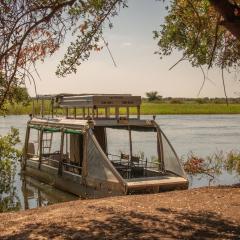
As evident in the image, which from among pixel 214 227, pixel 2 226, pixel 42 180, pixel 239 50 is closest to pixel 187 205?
pixel 214 227

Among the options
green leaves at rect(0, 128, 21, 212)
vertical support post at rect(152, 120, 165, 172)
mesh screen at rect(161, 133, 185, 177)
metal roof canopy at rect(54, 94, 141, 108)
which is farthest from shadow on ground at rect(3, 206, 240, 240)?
green leaves at rect(0, 128, 21, 212)

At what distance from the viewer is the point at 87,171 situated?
1912 cm

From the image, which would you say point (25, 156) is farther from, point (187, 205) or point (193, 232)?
point (193, 232)

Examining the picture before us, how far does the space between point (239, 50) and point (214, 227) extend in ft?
23.1

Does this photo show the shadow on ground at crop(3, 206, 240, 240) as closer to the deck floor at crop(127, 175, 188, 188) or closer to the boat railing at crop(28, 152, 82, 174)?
the deck floor at crop(127, 175, 188, 188)

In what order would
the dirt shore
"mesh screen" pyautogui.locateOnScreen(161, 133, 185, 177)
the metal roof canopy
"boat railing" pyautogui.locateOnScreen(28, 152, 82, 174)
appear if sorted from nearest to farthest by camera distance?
the dirt shore → the metal roof canopy → "mesh screen" pyautogui.locateOnScreen(161, 133, 185, 177) → "boat railing" pyautogui.locateOnScreen(28, 152, 82, 174)

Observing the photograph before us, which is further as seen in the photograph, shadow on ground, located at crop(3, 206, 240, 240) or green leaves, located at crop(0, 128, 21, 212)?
green leaves, located at crop(0, 128, 21, 212)

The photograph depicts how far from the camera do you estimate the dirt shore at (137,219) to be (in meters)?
8.79

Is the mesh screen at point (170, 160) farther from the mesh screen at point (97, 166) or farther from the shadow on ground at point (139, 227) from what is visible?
the shadow on ground at point (139, 227)

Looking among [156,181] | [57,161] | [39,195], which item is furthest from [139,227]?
[39,195]

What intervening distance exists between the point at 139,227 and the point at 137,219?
758 millimetres

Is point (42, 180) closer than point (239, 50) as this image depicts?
No

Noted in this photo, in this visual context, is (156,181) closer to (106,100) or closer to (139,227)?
(106,100)

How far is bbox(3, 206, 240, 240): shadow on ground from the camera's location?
8.64m
